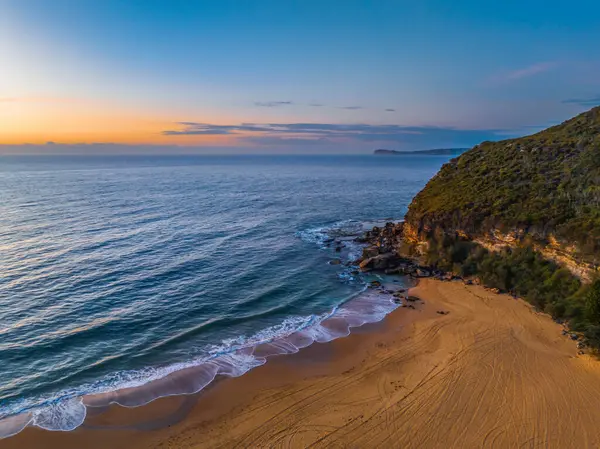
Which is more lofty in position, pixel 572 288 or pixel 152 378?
pixel 572 288

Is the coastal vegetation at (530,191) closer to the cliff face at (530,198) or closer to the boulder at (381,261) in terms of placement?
the cliff face at (530,198)

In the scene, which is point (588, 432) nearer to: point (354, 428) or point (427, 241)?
point (354, 428)

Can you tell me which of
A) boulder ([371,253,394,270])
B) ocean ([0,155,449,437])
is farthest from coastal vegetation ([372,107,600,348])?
ocean ([0,155,449,437])

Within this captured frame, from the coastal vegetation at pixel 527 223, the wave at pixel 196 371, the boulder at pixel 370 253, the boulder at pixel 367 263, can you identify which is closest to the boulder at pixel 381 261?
the boulder at pixel 367 263

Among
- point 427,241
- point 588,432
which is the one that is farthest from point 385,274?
point 588,432

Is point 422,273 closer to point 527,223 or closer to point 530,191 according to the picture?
point 527,223

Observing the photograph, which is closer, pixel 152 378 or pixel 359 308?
pixel 152 378
